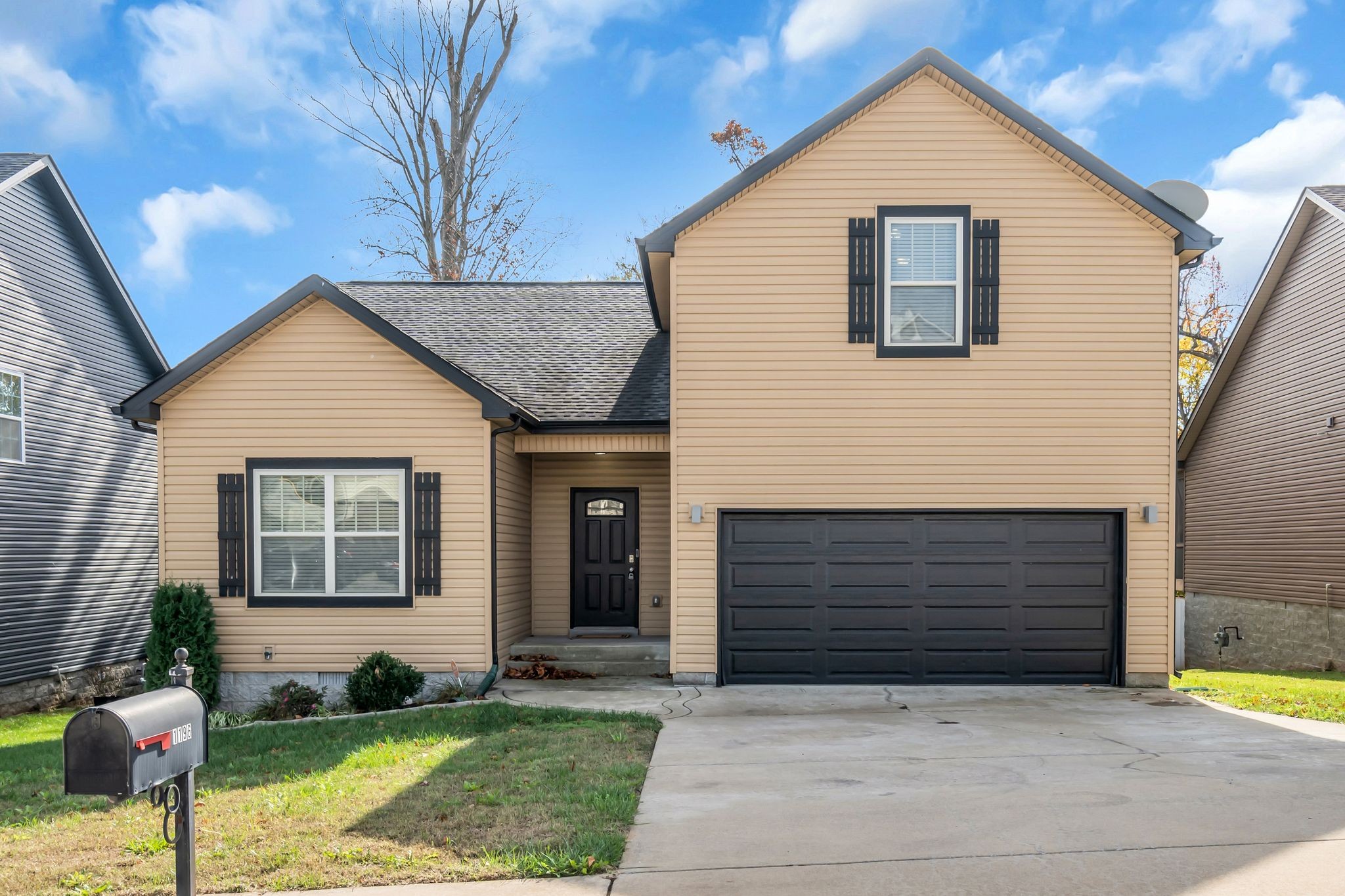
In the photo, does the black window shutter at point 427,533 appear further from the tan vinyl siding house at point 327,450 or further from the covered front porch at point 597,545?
the covered front porch at point 597,545

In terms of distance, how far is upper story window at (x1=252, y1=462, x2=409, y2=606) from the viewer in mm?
11359

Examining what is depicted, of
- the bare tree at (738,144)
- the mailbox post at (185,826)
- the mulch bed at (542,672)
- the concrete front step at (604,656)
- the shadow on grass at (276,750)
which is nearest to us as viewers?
the mailbox post at (185,826)

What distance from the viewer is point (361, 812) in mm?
6211

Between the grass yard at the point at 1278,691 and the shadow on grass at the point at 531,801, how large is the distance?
639 centimetres

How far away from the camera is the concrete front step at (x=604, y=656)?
1235cm

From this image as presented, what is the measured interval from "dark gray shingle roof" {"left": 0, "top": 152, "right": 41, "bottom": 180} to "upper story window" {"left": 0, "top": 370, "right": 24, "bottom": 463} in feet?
9.01

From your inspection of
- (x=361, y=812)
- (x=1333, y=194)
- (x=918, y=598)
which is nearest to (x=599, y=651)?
(x=918, y=598)

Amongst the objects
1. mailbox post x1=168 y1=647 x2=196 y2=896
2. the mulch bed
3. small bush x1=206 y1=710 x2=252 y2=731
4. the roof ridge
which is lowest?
small bush x1=206 y1=710 x2=252 y2=731

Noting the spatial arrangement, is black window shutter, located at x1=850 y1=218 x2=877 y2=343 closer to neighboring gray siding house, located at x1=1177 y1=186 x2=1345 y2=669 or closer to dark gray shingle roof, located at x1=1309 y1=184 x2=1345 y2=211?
neighboring gray siding house, located at x1=1177 y1=186 x2=1345 y2=669

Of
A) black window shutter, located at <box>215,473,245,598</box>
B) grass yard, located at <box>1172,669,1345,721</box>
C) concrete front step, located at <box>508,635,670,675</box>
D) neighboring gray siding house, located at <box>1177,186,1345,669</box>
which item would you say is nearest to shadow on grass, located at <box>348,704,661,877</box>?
concrete front step, located at <box>508,635,670,675</box>

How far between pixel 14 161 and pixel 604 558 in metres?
10.0

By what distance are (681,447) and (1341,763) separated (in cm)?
674

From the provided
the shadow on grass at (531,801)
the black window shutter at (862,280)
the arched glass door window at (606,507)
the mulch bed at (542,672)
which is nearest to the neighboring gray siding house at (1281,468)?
the black window shutter at (862,280)

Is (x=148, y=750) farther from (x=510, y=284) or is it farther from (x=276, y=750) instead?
(x=510, y=284)
